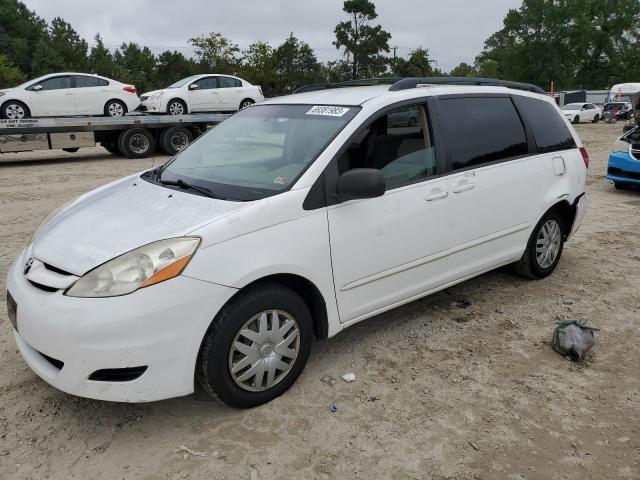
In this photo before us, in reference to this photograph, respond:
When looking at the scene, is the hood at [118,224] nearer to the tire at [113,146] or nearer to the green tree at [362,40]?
the tire at [113,146]

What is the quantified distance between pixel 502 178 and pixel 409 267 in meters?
1.17

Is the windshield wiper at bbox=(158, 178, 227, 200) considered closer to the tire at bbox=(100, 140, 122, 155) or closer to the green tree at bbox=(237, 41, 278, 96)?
the tire at bbox=(100, 140, 122, 155)

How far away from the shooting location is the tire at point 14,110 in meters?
13.3

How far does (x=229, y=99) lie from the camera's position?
16.5m

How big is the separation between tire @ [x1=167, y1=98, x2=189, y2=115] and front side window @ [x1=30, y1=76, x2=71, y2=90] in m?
2.74

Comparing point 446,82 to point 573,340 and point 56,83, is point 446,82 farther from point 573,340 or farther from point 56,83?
point 56,83

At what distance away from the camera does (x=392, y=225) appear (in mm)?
3359

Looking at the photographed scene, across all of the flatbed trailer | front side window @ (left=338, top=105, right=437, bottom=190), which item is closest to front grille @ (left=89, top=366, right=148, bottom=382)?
front side window @ (left=338, top=105, right=437, bottom=190)

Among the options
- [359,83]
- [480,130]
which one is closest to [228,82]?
[359,83]

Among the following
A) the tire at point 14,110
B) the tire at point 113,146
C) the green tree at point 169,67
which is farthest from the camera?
the green tree at point 169,67

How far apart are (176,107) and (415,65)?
63416 millimetres

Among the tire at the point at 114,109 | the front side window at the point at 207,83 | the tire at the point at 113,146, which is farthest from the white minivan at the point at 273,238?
the front side window at the point at 207,83

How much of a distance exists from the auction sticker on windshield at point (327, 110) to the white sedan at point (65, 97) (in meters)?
12.1

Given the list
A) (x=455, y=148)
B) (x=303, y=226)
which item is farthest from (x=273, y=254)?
(x=455, y=148)
